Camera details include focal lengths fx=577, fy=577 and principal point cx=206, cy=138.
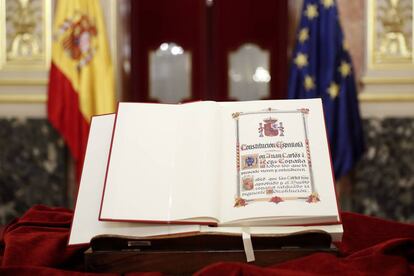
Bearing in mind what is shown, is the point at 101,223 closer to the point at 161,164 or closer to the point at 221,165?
the point at 161,164

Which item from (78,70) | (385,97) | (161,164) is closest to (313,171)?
(161,164)

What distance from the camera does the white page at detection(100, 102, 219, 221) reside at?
1.19 m

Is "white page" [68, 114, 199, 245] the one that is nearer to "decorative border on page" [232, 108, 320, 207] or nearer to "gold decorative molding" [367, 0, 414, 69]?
"decorative border on page" [232, 108, 320, 207]

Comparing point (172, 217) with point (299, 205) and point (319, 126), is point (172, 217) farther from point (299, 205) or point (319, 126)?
point (319, 126)

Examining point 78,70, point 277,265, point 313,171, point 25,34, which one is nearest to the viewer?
point 277,265

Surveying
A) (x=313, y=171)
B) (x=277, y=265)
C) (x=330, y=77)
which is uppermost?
(x=330, y=77)

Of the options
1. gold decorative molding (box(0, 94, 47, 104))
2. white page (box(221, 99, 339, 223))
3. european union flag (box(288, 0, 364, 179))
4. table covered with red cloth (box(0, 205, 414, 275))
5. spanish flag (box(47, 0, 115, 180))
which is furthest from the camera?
gold decorative molding (box(0, 94, 47, 104))

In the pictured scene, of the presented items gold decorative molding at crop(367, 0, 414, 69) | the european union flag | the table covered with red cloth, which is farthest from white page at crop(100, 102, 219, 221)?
gold decorative molding at crop(367, 0, 414, 69)

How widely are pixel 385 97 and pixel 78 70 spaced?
246cm

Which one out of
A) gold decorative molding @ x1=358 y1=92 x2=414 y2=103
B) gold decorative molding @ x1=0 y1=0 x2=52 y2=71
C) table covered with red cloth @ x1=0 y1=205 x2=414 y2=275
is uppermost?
gold decorative molding @ x1=0 y1=0 x2=52 y2=71

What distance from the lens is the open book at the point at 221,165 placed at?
118cm

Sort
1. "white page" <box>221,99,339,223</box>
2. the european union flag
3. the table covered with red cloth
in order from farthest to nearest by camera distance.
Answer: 1. the european union flag
2. "white page" <box>221,99,339,223</box>
3. the table covered with red cloth

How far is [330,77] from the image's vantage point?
452cm

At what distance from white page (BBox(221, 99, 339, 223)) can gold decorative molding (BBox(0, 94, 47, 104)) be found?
363 cm
